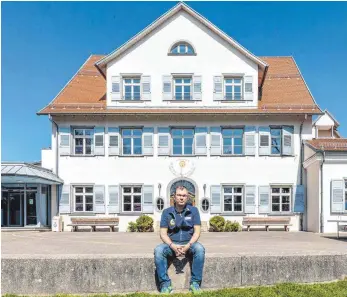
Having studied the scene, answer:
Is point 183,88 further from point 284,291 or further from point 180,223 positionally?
point 284,291

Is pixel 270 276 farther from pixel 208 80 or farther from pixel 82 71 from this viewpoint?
pixel 82 71

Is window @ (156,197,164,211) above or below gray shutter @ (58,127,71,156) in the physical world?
below

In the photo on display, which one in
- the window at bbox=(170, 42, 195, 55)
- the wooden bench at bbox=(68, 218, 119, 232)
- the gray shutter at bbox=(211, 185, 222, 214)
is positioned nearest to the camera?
the wooden bench at bbox=(68, 218, 119, 232)

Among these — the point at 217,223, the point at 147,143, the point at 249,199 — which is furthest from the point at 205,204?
the point at 147,143

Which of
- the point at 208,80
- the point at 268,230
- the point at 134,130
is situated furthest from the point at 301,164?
the point at 134,130

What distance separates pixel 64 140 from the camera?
21.1 m

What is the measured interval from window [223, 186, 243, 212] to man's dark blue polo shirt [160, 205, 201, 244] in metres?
14.9

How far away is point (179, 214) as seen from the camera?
253 inches

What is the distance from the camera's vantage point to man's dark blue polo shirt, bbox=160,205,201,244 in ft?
20.9

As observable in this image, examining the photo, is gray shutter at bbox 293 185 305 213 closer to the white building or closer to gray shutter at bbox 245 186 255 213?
the white building

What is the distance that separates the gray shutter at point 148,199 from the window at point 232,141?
13.7ft

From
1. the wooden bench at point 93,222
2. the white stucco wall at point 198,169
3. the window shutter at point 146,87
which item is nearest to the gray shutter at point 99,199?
the white stucco wall at point 198,169

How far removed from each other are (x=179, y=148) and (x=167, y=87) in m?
3.18

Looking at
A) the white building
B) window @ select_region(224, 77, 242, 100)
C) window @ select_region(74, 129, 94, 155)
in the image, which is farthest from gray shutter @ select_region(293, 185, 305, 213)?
window @ select_region(74, 129, 94, 155)
